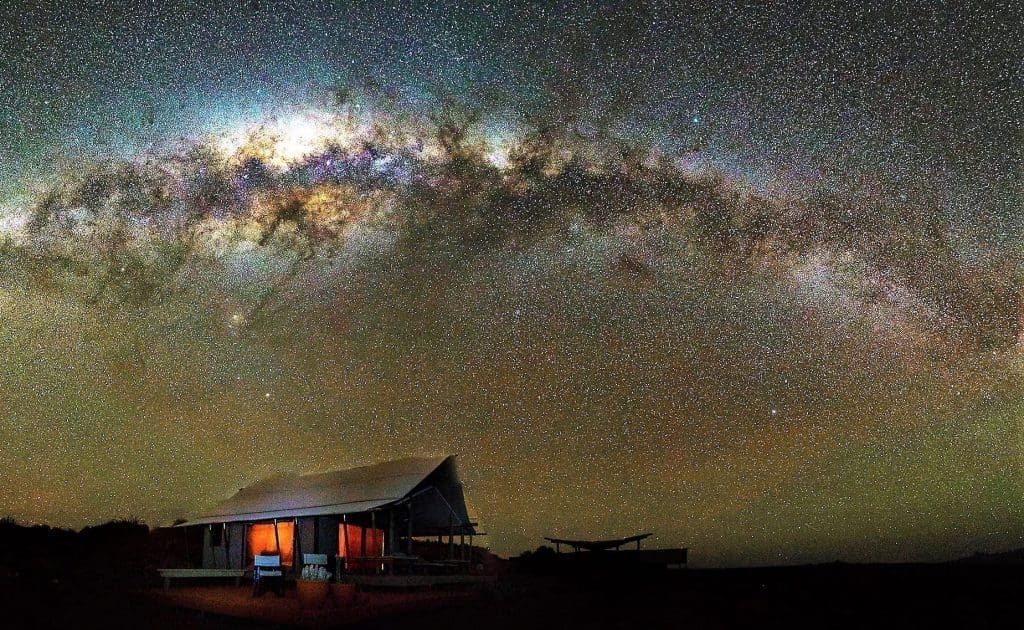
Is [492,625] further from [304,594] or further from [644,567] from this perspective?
[644,567]

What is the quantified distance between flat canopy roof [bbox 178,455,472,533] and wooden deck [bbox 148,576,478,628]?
368cm

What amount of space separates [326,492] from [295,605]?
9.61 metres

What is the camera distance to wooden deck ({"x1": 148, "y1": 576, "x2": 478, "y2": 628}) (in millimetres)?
15109

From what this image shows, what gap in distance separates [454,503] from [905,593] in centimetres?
1380

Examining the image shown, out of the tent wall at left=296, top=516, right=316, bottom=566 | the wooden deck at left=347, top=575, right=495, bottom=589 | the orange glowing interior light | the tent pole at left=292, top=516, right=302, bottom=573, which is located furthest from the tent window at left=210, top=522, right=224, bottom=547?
the wooden deck at left=347, top=575, right=495, bottom=589

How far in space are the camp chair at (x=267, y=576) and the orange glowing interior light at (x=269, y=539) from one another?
6.36 meters

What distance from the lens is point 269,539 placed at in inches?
1000

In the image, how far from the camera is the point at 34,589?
59.3 feet

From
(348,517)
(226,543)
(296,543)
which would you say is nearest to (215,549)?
(226,543)

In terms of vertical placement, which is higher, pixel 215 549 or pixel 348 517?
pixel 348 517

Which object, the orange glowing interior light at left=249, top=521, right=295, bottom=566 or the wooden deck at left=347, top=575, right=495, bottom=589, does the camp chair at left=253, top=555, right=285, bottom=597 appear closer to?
the wooden deck at left=347, top=575, right=495, bottom=589

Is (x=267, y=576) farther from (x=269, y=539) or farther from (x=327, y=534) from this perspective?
(x=269, y=539)

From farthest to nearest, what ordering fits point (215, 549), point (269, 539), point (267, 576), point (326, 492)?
point (215, 549)
point (326, 492)
point (269, 539)
point (267, 576)

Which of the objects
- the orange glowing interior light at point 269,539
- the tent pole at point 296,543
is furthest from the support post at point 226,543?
the tent pole at point 296,543
